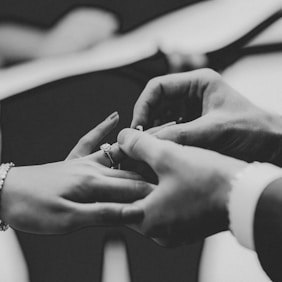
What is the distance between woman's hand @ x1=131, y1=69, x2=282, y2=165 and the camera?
3.46 feet

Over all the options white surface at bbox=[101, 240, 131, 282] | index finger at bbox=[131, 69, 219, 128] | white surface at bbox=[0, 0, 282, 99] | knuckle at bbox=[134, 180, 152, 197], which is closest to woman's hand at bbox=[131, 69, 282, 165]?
index finger at bbox=[131, 69, 219, 128]

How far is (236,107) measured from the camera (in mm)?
1126

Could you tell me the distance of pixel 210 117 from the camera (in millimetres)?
1078

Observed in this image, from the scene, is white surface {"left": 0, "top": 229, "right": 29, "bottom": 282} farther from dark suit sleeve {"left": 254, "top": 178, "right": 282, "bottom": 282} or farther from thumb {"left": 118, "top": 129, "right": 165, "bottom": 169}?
dark suit sleeve {"left": 254, "top": 178, "right": 282, "bottom": 282}

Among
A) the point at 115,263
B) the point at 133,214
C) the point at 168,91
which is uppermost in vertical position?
the point at 168,91

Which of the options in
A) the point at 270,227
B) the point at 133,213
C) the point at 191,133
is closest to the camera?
the point at 270,227

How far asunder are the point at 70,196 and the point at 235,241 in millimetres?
499

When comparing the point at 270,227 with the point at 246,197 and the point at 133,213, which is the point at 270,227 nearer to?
the point at 246,197

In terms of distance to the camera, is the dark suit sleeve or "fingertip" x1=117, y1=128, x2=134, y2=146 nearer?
the dark suit sleeve

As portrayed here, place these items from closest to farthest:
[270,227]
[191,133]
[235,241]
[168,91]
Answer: [270,227] < [191,133] < [168,91] < [235,241]

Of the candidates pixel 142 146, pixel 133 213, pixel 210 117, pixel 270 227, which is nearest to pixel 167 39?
pixel 210 117

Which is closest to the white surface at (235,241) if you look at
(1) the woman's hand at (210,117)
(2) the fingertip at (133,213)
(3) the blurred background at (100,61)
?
(3) the blurred background at (100,61)

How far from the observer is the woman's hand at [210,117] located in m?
1.06

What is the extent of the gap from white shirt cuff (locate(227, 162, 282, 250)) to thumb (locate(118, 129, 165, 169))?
0.15 metres
